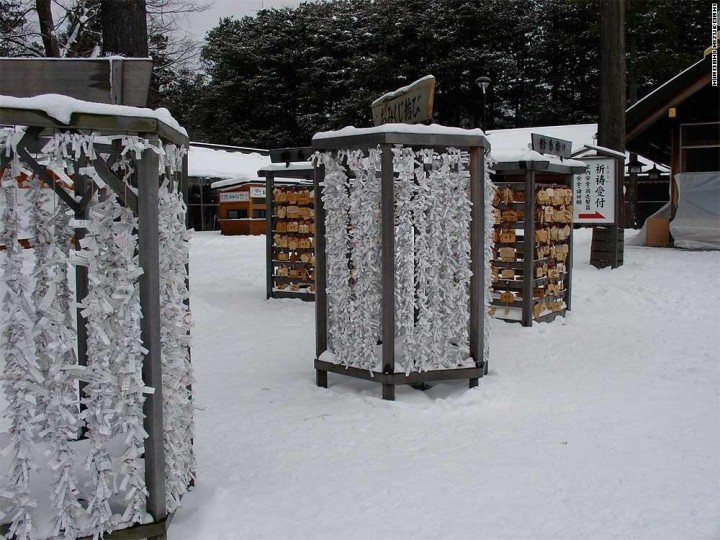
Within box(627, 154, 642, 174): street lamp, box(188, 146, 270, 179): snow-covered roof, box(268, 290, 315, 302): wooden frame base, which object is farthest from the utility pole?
box(188, 146, 270, 179): snow-covered roof

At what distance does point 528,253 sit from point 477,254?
298 cm

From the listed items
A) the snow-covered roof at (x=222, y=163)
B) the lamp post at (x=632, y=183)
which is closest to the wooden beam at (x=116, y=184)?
the lamp post at (x=632, y=183)

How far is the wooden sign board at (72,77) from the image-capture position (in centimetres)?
346

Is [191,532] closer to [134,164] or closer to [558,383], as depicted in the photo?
[134,164]

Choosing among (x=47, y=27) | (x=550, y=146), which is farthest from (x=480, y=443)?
(x=47, y=27)

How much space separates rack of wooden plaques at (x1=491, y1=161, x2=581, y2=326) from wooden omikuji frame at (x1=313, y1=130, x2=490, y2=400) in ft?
8.61

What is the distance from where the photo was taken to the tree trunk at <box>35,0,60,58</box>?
15.5 metres

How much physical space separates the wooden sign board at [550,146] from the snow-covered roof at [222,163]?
56.6 feet

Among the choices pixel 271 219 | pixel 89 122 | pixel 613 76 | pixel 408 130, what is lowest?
pixel 271 219

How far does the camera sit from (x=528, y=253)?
865 centimetres

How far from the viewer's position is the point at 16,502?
3025mm

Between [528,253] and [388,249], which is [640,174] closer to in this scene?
[528,253]

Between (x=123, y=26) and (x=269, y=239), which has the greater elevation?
(x=123, y=26)

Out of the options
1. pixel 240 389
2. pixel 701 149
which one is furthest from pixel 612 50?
pixel 240 389
